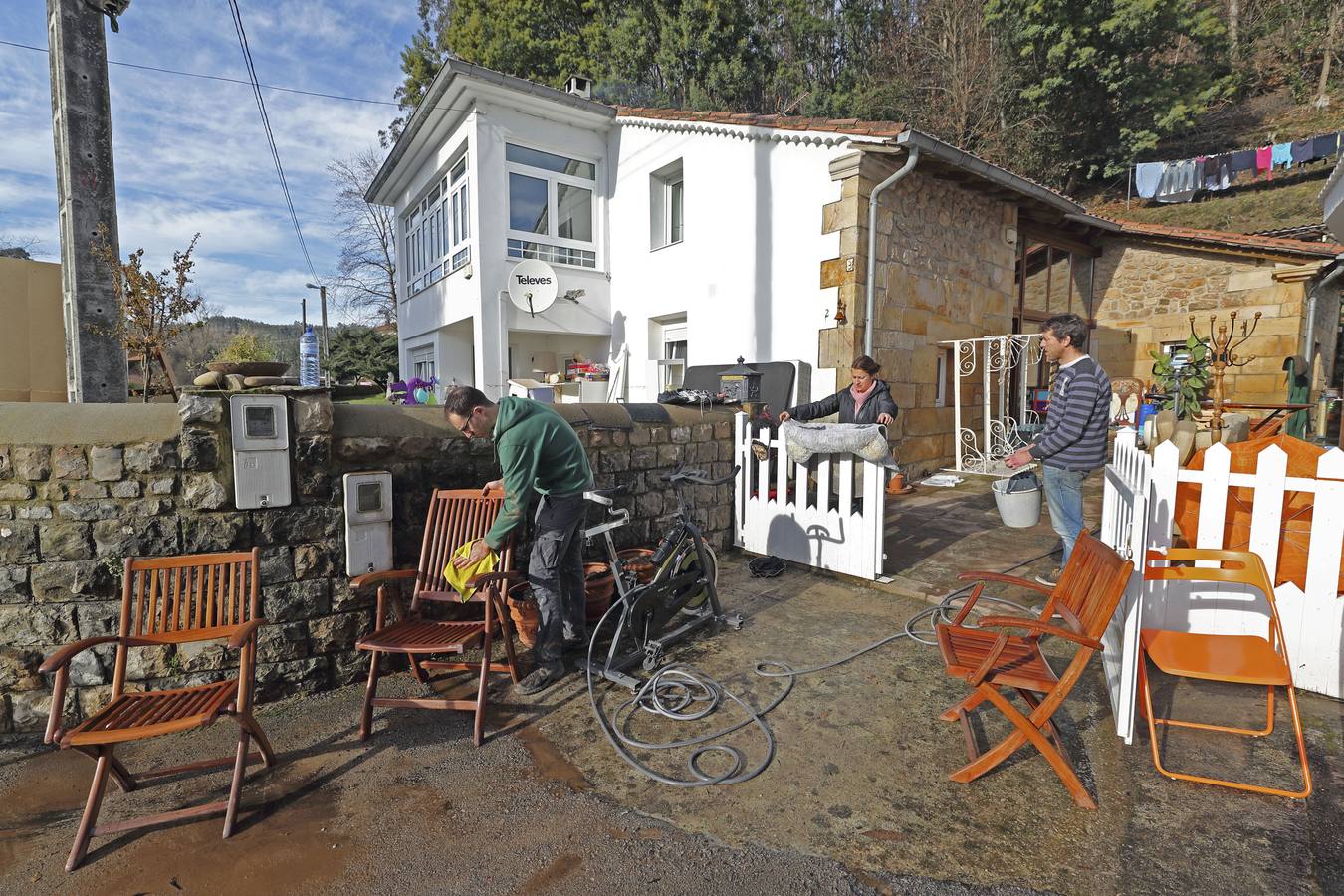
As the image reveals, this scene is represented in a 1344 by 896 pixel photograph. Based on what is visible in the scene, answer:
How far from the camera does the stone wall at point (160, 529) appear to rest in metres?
2.87

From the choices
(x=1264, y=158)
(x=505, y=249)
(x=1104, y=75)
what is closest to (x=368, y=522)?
(x=505, y=249)

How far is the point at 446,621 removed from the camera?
3307 millimetres

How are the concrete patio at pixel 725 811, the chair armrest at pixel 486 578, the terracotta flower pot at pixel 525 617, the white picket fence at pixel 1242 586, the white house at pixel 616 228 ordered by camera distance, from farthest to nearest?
1. the white house at pixel 616 228
2. the terracotta flower pot at pixel 525 617
3. the chair armrest at pixel 486 578
4. the white picket fence at pixel 1242 586
5. the concrete patio at pixel 725 811

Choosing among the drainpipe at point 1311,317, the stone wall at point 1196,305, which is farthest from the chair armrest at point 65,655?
the drainpipe at point 1311,317

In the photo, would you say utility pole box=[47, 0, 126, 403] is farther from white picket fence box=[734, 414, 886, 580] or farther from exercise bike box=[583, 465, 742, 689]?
white picket fence box=[734, 414, 886, 580]

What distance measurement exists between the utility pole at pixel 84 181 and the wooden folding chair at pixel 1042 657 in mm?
5131

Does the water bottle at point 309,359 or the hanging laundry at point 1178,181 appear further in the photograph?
the hanging laundry at point 1178,181

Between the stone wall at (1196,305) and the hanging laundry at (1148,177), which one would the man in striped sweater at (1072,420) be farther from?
the hanging laundry at (1148,177)

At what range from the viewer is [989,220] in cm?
931

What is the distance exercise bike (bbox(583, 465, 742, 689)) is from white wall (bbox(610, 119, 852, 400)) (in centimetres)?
445

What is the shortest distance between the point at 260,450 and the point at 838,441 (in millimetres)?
3526

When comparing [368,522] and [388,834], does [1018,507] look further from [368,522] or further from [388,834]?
[388,834]

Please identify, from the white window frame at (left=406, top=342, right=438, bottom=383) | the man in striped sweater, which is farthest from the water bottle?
the white window frame at (left=406, top=342, right=438, bottom=383)

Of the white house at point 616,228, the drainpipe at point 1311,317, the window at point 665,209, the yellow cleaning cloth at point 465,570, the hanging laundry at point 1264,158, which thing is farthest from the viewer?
the hanging laundry at point 1264,158
